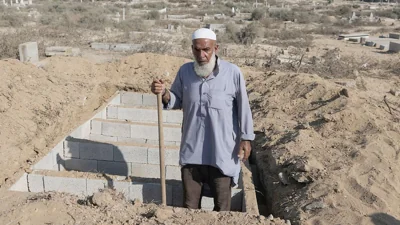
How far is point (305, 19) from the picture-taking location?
85.1 feet

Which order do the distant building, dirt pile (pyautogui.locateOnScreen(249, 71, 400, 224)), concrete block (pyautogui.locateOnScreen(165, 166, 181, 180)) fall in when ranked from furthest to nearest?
the distant building, concrete block (pyautogui.locateOnScreen(165, 166, 181, 180)), dirt pile (pyautogui.locateOnScreen(249, 71, 400, 224))

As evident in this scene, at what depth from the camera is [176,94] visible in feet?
11.0

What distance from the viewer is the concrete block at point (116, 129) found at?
5824 millimetres

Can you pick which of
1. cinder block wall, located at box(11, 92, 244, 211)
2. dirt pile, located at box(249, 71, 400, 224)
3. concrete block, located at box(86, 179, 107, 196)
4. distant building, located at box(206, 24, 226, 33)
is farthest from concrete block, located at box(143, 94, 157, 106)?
distant building, located at box(206, 24, 226, 33)

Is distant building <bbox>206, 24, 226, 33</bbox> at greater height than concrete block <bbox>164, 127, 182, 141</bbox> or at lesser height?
greater

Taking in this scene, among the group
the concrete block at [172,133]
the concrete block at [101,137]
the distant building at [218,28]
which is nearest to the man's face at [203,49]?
the concrete block at [172,133]

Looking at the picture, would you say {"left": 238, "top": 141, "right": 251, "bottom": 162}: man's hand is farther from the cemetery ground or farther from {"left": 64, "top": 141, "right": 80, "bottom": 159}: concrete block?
{"left": 64, "top": 141, "right": 80, "bottom": 159}: concrete block

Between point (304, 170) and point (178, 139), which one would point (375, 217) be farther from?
point (178, 139)

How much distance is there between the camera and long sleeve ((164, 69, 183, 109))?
329 centimetres

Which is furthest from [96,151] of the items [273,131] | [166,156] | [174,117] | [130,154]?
[273,131]

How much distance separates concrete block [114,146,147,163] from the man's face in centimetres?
218

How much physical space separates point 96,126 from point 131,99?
1300 millimetres

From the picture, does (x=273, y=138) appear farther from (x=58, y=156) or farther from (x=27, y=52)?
(x=27, y=52)

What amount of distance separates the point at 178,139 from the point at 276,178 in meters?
1.65
